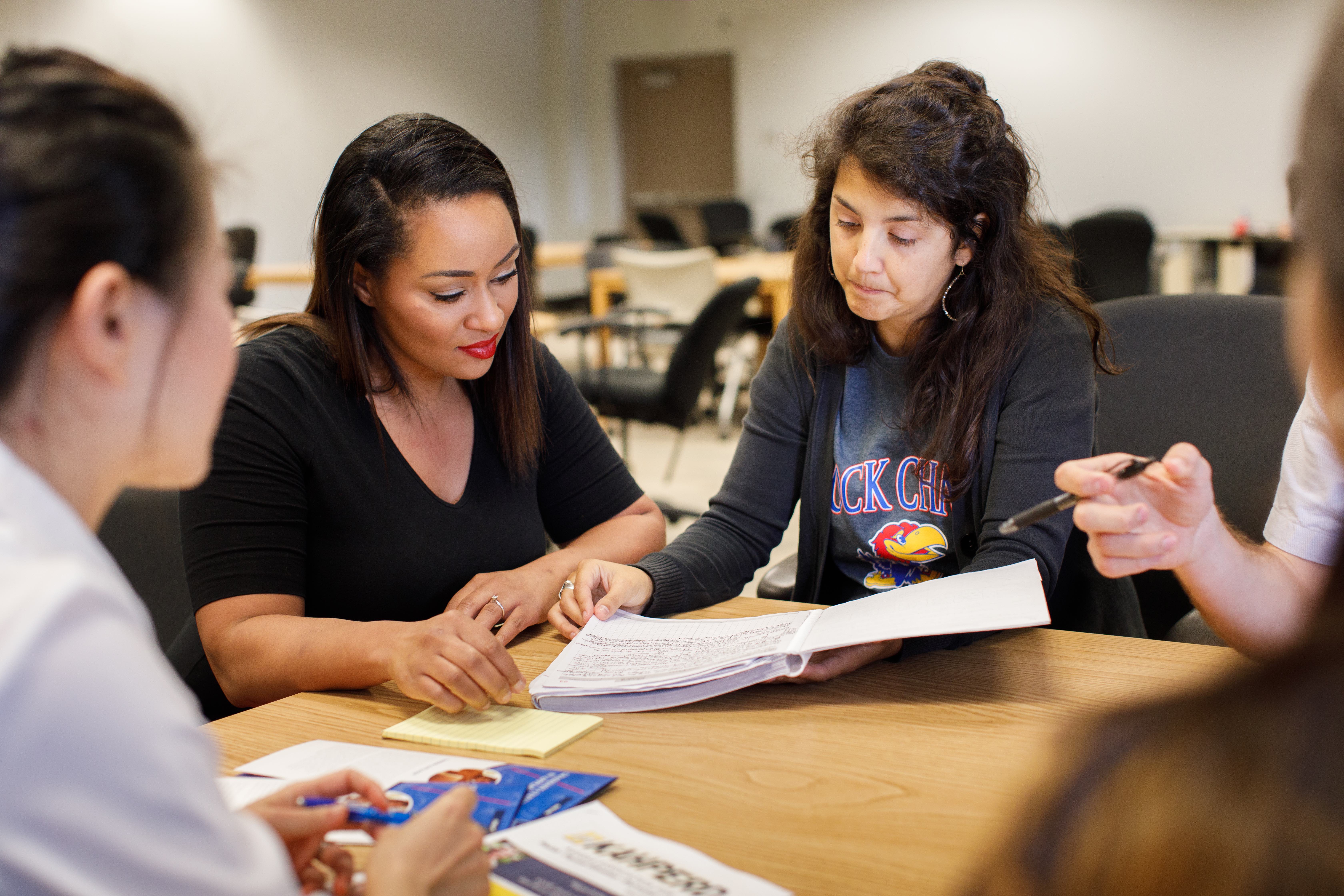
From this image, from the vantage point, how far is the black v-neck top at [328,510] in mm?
1229

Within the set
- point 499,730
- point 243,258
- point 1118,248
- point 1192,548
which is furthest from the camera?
point 243,258

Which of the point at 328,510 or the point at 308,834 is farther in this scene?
the point at 328,510

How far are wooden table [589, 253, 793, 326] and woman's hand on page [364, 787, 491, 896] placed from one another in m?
4.07

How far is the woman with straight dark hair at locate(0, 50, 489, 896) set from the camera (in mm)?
425

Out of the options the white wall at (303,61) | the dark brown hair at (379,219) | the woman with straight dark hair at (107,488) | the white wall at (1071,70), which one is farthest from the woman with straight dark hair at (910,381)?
the white wall at (1071,70)

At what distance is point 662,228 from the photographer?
8.32m

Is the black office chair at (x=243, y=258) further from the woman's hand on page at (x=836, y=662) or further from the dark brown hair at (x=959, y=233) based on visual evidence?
the woman's hand on page at (x=836, y=662)

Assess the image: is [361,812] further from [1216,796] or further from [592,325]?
[592,325]

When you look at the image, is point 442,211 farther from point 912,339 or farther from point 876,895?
point 876,895

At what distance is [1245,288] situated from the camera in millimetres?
6516

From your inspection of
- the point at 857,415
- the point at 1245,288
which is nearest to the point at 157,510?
the point at 857,415

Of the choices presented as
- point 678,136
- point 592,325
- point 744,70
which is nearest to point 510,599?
point 592,325

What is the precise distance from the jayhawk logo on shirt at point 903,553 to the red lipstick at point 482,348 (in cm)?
58

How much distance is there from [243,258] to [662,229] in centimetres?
324
